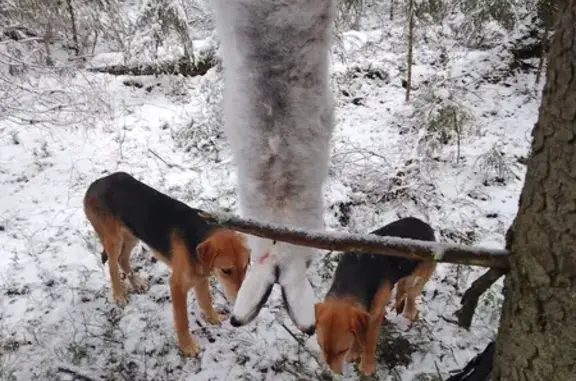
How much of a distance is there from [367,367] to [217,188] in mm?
2426

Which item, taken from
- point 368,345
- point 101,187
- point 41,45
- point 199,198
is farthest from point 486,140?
point 41,45

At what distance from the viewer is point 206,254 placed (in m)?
2.89

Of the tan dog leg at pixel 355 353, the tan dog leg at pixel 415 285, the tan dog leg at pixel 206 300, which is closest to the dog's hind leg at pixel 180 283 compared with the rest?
the tan dog leg at pixel 206 300

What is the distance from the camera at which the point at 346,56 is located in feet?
22.3

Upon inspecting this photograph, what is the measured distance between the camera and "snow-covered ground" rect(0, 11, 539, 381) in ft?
10.8

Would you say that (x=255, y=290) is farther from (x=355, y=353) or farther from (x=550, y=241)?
(x=355, y=353)

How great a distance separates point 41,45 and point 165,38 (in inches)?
73.3

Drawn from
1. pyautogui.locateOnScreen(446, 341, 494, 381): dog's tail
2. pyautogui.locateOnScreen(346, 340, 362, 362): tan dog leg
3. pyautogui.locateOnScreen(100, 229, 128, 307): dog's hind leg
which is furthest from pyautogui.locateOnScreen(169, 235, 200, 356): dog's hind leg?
pyautogui.locateOnScreen(446, 341, 494, 381): dog's tail

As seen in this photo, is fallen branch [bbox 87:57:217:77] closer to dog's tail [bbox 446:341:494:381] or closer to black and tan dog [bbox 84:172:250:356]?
black and tan dog [bbox 84:172:250:356]

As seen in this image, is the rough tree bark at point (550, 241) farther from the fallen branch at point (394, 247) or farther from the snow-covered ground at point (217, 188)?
the snow-covered ground at point (217, 188)

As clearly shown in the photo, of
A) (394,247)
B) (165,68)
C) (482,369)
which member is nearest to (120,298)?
(482,369)

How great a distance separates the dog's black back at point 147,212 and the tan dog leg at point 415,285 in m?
1.17

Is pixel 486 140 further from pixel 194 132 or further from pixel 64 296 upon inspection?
pixel 64 296

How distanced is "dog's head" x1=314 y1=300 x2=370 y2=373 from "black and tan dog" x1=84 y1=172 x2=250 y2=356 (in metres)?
0.46
